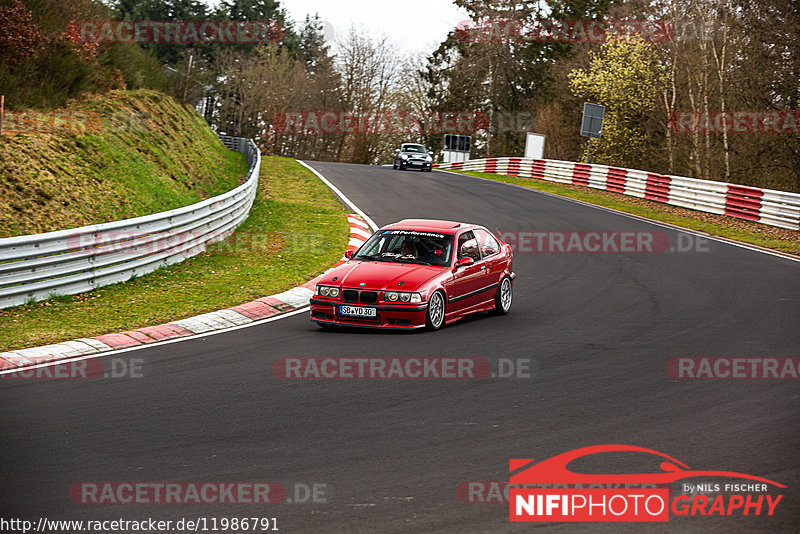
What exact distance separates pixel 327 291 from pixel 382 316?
0.86 meters

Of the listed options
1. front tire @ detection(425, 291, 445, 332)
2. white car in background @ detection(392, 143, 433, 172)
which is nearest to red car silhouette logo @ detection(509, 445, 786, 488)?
front tire @ detection(425, 291, 445, 332)

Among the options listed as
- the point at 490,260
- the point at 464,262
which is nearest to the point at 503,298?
the point at 490,260

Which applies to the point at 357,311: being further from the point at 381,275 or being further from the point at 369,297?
the point at 381,275

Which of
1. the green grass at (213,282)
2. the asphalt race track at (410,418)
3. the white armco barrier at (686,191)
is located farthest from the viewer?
the white armco barrier at (686,191)

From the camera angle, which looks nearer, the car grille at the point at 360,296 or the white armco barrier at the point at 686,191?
the car grille at the point at 360,296

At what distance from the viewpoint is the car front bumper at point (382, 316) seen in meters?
10.8

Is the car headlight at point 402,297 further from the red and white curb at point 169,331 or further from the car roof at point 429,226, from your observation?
the red and white curb at point 169,331

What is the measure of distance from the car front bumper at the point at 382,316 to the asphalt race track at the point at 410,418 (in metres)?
0.19

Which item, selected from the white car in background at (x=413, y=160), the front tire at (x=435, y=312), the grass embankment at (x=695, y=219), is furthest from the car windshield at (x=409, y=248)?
the white car in background at (x=413, y=160)

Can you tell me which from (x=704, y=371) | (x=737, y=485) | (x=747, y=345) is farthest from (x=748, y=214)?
(x=737, y=485)

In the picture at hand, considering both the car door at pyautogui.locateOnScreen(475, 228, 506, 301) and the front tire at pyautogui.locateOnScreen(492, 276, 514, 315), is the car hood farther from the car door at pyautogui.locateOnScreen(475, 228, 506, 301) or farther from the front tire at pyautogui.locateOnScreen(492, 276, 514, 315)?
the front tire at pyautogui.locateOnScreen(492, 276, 514, 315)

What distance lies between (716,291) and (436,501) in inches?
434

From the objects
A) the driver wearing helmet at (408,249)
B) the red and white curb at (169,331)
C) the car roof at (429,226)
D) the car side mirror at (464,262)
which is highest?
the car roof at (429,226)

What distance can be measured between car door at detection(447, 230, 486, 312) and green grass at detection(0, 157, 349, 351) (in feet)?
11.0
